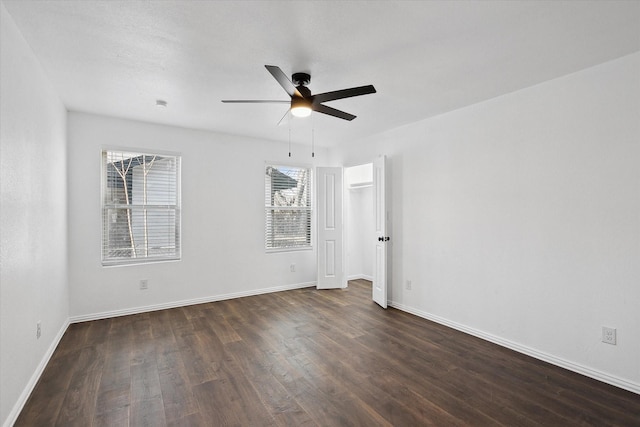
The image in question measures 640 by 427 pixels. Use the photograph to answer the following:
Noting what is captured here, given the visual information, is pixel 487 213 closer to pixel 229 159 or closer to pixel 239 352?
pixel 239 352

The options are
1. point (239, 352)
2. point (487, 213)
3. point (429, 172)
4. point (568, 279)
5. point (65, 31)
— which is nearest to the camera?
point (65, 31)

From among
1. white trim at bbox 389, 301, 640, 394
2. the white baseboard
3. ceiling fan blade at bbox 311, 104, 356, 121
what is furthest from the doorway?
ceiling fan blade at bbox 311, 104, 356, 121

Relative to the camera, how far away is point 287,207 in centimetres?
561

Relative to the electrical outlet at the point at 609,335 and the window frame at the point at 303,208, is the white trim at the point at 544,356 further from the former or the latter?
the window frame at the point at 303,208

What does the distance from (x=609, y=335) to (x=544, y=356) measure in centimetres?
56

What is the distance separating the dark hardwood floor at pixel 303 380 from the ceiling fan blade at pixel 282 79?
2313 millimetres

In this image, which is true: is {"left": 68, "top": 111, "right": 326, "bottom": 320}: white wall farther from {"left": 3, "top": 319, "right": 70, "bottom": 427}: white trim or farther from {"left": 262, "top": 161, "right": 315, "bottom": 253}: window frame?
{"left": 3, "top": 319, "right": 70, "bottom": 427}: white trim

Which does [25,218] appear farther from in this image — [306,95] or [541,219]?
[541,219]

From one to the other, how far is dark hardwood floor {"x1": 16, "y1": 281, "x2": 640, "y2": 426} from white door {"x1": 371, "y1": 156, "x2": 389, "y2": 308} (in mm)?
728

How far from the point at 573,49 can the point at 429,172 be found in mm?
1906

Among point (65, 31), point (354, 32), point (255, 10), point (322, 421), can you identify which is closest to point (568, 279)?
point (322, 421)

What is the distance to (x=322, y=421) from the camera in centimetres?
204

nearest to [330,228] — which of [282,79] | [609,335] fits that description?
[282,79]

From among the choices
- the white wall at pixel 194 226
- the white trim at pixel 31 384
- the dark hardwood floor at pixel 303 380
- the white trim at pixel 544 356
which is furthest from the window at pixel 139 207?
the white trim at pixel 544 356
